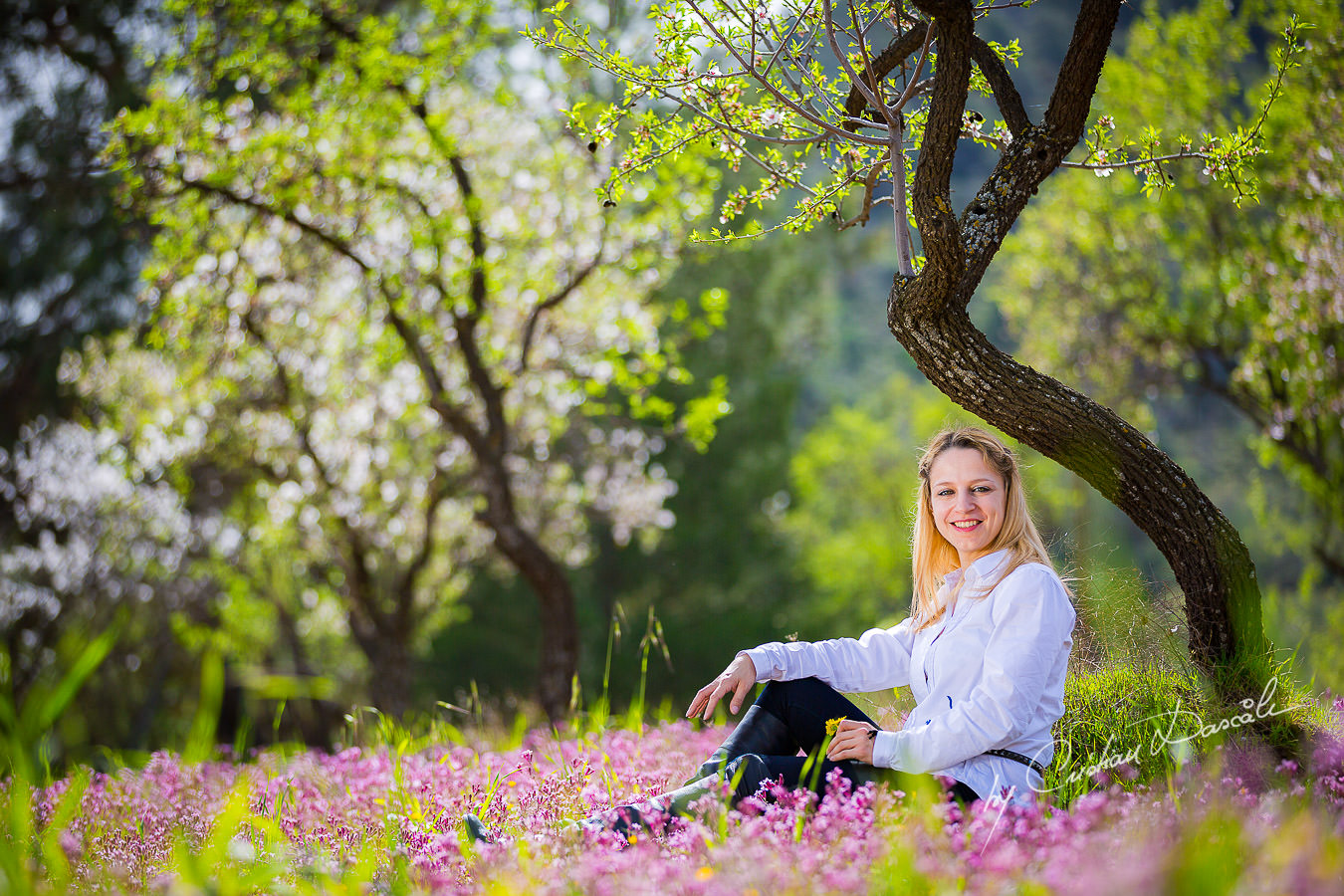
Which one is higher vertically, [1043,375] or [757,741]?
[1043,375]

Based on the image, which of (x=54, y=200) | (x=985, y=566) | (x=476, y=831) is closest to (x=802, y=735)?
(x=985, y=566)

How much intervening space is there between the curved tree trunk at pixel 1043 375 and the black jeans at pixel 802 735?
1.55 m

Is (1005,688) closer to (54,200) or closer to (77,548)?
(54,200)

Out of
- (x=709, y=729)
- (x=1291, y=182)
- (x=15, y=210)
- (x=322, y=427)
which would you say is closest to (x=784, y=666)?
(x=709, y=729)

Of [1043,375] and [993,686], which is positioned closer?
[993,686]

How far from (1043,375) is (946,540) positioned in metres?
0.98

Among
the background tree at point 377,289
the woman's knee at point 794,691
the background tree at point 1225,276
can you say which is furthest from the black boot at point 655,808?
the background tree at point 1225,276

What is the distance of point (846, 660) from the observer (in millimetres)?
3473

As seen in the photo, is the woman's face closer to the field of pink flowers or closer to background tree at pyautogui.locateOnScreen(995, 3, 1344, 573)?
the field of pink flowers

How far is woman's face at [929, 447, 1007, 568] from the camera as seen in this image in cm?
331

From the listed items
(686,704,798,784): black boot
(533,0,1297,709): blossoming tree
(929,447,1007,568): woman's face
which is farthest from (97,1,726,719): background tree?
(686,704,798,784): black boot

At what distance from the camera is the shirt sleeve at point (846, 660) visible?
11.1 ft

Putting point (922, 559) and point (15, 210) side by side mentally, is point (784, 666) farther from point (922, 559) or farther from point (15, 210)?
point (15, 210)

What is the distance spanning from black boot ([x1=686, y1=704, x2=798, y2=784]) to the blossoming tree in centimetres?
174
